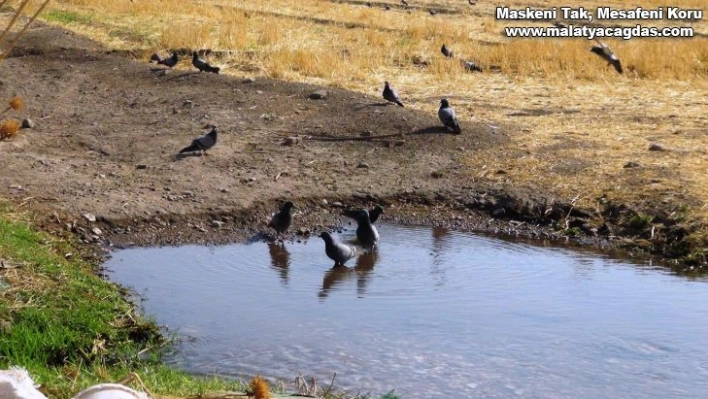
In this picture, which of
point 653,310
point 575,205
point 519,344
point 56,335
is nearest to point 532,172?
point 575,205

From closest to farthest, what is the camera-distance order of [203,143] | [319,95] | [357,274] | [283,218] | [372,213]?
[357,274]
[283,218]
[372,213]
[203,143]
[319,95]

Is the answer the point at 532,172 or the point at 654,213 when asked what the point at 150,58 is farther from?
the point at 654,213

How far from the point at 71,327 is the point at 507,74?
40.5ft

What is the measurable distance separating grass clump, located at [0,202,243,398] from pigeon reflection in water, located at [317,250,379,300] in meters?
1.72

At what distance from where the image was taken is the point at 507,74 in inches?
710

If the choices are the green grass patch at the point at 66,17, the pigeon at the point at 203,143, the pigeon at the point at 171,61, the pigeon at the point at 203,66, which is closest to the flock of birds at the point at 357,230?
the pigeon at the point at 203,143

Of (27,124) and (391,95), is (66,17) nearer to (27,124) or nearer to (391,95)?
(27,124)

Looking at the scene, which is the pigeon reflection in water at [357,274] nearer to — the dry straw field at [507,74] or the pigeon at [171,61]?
the dry straw field at [507,74]

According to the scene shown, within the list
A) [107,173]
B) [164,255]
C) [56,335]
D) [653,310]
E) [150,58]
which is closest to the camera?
[56,335]

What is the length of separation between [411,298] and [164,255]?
220 cm

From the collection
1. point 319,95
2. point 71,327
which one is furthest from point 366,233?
Answer: point 319,95

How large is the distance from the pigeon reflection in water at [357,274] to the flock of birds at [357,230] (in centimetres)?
8

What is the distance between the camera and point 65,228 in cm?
944

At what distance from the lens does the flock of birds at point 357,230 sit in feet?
30.3
